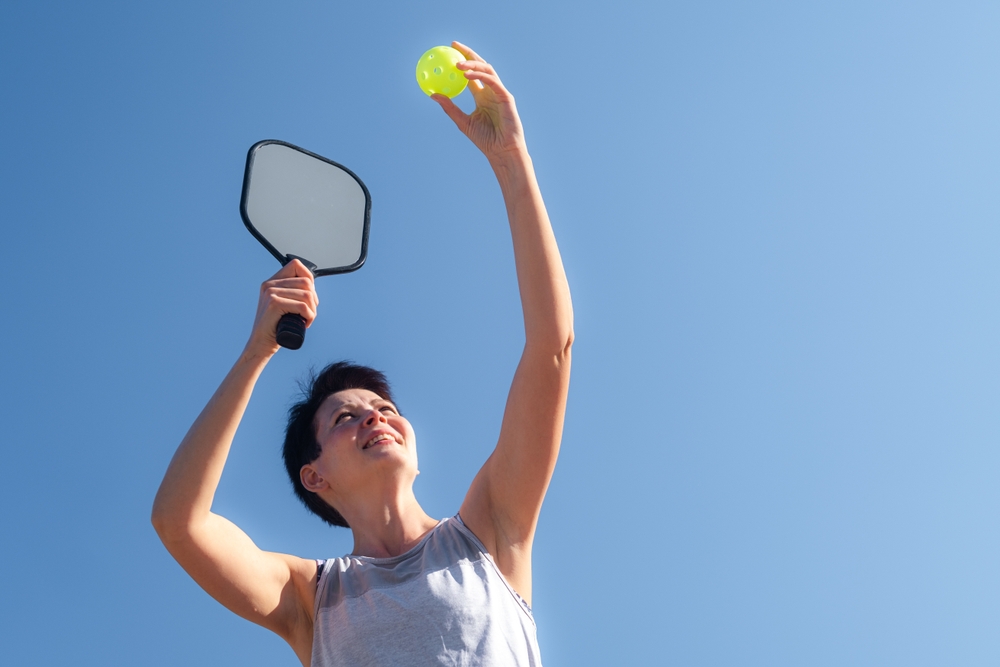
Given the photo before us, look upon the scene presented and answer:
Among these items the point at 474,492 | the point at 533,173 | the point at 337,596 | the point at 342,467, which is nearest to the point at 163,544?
the point at 337,596

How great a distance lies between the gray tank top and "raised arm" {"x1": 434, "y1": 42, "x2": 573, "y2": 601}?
171mm

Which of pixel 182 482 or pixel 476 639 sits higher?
pixel 182 482

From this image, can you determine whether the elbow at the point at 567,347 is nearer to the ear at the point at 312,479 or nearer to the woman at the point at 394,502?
the woman at the point at 394,502

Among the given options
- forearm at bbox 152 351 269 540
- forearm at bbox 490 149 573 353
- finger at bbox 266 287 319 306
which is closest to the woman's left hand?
forearm at bbox 490 149 573 353

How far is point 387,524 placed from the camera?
4648 mm

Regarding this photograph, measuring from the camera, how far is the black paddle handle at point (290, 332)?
369cm

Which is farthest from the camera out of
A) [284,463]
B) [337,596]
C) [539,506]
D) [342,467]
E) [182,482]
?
[284,463]

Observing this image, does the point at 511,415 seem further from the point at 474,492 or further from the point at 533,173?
the point at 533,173

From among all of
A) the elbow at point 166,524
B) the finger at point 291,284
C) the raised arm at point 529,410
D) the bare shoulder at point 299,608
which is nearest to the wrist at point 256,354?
the finger at point 291,284

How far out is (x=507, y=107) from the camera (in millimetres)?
→ 4805

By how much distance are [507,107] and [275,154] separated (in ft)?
3.92

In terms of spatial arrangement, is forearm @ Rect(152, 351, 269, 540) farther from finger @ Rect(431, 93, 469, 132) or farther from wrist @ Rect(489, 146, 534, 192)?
finger @ Rect(431, 93, 469, 132)

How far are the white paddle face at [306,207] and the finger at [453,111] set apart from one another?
61 centimetres

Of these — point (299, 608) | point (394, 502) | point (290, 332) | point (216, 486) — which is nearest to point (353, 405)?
point (394, 502)
